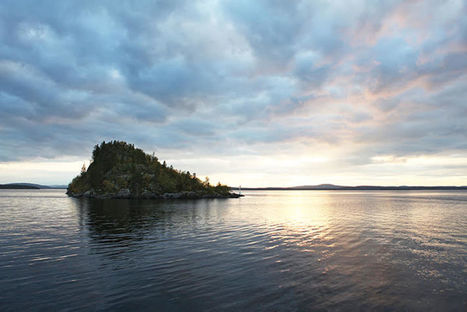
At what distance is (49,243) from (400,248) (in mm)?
45440

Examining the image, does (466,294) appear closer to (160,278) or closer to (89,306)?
(160,278)

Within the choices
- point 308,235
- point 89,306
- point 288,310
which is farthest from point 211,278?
point 308,235

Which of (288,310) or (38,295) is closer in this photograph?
(288,310)

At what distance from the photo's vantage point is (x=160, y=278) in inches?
794

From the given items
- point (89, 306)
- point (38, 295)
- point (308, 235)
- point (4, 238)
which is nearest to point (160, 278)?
point (89, 306)

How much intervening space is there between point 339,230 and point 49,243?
45670mm

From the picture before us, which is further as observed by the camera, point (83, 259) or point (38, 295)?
point (83, 259)

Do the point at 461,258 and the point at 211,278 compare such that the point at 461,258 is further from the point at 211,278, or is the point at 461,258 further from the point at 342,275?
the point at 211,278

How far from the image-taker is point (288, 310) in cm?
1489

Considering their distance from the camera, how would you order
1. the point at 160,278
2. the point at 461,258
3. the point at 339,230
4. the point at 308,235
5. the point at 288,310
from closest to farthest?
the point at 288,310 < the point at 160,278 < the point at 461,258 < the point at 308,235 < the point at 339,230

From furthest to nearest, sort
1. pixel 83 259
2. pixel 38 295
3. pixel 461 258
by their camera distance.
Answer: pixel 461 258, pixel 83 259, pixel 38 295

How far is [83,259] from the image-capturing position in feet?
83.3

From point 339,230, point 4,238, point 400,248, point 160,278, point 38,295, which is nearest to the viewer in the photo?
point 38,295

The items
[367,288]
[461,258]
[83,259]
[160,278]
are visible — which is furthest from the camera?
[461,258]
